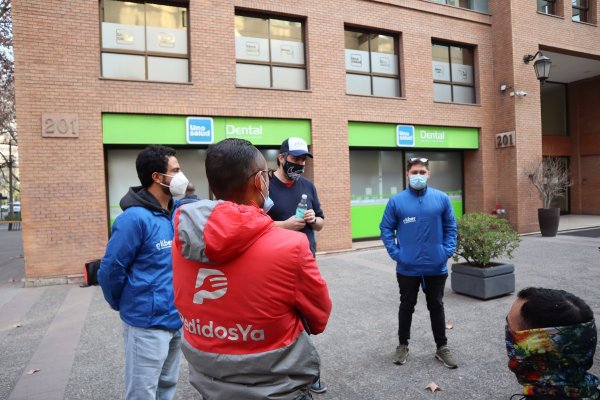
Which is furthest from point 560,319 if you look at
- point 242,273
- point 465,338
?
point 465,338

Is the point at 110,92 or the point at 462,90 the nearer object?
the point at 110,92

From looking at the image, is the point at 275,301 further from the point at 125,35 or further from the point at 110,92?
the point at 125,35

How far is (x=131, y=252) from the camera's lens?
2.45 metres

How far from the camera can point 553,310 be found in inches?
59.0

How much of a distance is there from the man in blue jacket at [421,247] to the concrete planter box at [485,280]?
2.41 metres

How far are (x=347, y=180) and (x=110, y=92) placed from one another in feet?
21.0

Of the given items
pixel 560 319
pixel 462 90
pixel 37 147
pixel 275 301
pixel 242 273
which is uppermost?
pixel 462 90

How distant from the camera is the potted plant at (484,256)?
20.0 feet

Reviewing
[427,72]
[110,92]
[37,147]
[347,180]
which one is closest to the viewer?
[37,147]

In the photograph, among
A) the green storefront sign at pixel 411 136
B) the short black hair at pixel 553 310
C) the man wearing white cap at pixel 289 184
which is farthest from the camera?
the green storefront sign at pixel 411 136

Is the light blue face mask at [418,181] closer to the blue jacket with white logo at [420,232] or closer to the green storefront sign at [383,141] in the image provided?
the blue jacket with white logo at [420,232]

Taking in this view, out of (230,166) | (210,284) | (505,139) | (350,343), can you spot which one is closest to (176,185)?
(230,166)

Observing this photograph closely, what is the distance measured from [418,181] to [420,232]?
515 millimetres

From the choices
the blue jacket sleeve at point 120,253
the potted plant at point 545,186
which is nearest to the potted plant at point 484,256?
the blue jacket sleeve at point 120,253
